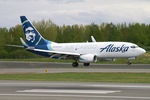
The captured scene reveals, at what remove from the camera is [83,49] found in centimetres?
5828

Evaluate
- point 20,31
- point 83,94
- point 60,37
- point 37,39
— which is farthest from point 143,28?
point 83,94

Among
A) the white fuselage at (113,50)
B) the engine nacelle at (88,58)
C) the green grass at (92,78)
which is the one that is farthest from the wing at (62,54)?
the green grass at (92,78)

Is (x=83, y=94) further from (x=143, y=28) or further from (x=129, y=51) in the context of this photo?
(x=143, y=28)

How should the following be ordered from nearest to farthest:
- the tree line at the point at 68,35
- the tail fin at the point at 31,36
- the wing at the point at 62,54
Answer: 1. the wing at the point at 62,54
2. the tail fin at the point at 31,36
3. the tree line at the point at 68,35

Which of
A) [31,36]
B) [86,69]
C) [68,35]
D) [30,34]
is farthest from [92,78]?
[68,35]

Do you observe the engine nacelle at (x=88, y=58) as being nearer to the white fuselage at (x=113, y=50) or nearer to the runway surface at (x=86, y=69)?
the runway surface at (x=86, y=69)

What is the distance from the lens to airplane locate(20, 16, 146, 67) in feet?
185

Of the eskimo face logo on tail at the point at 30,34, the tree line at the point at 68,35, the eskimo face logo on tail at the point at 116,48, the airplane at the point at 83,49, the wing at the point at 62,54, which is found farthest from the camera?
the tree line at the point at 68,35

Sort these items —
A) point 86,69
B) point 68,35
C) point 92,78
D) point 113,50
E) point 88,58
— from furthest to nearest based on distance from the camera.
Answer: point 68,35
point 113,50
point 88,58
point 86,69
point 92,78

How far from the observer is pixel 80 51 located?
58531mm

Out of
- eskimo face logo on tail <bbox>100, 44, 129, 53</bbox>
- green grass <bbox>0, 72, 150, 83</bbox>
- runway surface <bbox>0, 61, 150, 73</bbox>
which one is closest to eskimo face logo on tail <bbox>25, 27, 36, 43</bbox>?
runway surface <bbox>0, 61, 150, 73</bbox>

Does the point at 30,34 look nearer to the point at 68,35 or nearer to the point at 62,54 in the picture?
the point at 62,54

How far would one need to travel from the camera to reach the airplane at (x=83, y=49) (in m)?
56.4

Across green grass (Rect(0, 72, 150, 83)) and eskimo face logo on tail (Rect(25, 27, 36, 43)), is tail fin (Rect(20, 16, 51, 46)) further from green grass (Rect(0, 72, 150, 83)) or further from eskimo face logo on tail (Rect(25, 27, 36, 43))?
green grass (Rect(0, 72, 150, 83))
